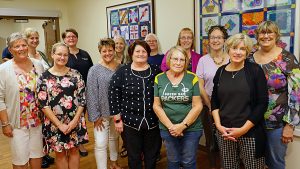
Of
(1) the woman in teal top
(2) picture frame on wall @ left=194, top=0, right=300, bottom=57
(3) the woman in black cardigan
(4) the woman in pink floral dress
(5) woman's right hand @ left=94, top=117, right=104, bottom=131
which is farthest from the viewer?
(5) woman's right hand @ left=94, top=117, right=104, bottom=131

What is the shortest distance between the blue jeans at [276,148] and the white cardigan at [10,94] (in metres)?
1.93

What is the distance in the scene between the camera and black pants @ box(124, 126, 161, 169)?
7.09 ft

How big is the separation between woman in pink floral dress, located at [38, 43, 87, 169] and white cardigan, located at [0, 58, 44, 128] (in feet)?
0.58

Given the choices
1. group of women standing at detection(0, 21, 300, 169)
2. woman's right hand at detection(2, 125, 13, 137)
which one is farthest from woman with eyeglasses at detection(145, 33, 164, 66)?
woman's right hand at detection(2, 125, 13, 137)

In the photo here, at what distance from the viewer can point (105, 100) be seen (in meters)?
2.38

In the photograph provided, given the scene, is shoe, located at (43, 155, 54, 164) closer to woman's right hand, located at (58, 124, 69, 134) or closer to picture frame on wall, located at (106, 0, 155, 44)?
woman's right hand, located at (58, 124, 69, 134)

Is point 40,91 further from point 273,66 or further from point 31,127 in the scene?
point 273,66

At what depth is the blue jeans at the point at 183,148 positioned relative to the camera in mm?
2016

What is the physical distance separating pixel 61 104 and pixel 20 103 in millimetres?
310

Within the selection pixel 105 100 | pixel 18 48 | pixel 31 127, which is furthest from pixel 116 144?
pixel 18 48

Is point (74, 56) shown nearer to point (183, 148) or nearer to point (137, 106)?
point (137, 106)

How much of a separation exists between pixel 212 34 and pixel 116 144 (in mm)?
1451

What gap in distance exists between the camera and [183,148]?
2045mm

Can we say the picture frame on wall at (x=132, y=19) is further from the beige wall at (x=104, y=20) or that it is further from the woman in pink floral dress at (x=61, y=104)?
the woman in pink floral dress at (x=61, y=104)
